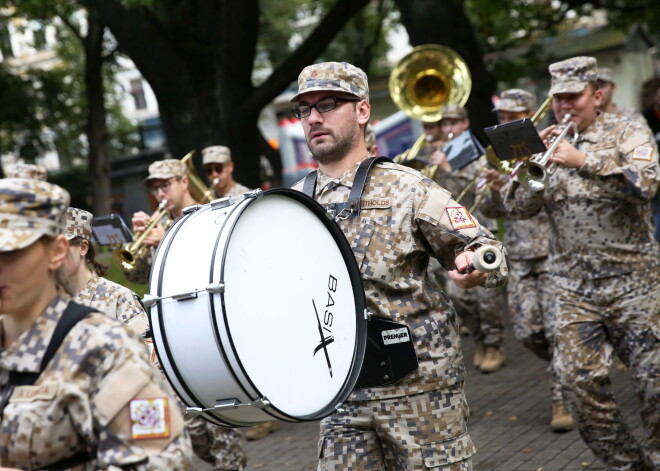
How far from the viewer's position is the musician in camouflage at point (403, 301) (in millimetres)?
4227

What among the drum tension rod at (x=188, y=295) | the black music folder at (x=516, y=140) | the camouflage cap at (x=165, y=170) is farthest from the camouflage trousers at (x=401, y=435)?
the camouflage cap at (x=165, y=170)

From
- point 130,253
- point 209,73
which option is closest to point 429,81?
point 209,73

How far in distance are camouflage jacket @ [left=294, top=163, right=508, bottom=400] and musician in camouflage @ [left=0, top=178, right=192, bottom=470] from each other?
166cm

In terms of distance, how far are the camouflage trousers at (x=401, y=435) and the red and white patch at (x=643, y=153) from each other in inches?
85.1

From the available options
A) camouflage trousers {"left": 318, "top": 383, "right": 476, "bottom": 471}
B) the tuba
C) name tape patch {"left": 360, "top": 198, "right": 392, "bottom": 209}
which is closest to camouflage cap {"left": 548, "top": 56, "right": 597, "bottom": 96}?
name tape patch {"left": 360, "top": 198, "right": 392, "bottom": 209}

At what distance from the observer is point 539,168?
5902 millimetres

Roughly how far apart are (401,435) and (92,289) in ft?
4.86

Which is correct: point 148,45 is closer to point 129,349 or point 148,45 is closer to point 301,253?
point 301,253

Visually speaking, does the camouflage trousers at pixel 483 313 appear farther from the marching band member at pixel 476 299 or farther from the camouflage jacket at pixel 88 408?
the camouflage jacket at pixel 88 408

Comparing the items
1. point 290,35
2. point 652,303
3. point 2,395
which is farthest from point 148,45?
point 290,35

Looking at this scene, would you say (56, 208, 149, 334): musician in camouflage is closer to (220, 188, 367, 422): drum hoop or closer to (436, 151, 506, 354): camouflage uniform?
(220, 188, 367, 422): drum hoop

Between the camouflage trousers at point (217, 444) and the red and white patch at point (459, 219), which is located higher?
the red and white patch at point (459, 219)

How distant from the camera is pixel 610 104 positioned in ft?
32.0

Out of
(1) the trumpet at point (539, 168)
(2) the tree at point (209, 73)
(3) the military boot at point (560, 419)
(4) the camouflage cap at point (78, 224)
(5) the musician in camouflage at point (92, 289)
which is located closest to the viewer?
(5) the musician in camouflage at point (92, 289)
